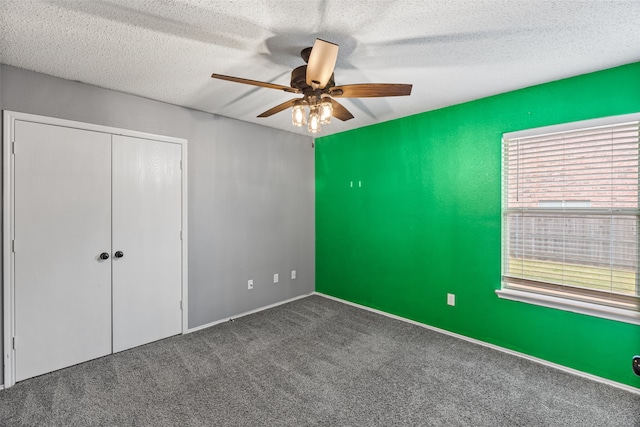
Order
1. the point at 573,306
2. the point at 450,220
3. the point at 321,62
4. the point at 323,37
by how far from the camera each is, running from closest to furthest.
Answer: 1. the point at 321,62
2. the point at 323,37
3. the point at 573,306
4. the point at 450,220

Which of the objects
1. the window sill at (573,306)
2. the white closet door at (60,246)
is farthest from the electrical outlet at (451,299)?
the white closet door at (60,246)

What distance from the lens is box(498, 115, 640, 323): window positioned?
7.16ft

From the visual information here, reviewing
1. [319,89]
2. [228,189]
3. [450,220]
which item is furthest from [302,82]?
[450,220]

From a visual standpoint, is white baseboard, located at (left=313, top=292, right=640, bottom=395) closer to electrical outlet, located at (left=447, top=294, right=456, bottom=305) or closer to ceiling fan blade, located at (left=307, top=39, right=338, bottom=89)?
electrical outlet, located at (left=447, top=294, right=456, bottom=305)

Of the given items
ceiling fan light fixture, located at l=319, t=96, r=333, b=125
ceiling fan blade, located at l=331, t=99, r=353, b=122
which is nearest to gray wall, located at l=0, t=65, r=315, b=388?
ceiling fan blade, located at l=331, t=99, r=353, b=122

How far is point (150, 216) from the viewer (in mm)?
2904

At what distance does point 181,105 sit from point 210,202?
1.09 m

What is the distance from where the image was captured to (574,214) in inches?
94.7

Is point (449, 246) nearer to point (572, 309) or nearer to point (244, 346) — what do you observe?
point (572, 309)

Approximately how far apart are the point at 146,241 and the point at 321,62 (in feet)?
8.02

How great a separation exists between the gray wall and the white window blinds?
264cm

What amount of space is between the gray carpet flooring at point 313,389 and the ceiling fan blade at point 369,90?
6.98ft

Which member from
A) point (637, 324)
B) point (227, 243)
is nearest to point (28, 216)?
→ point (227, 243)

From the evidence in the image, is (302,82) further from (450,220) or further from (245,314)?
(245,314)
